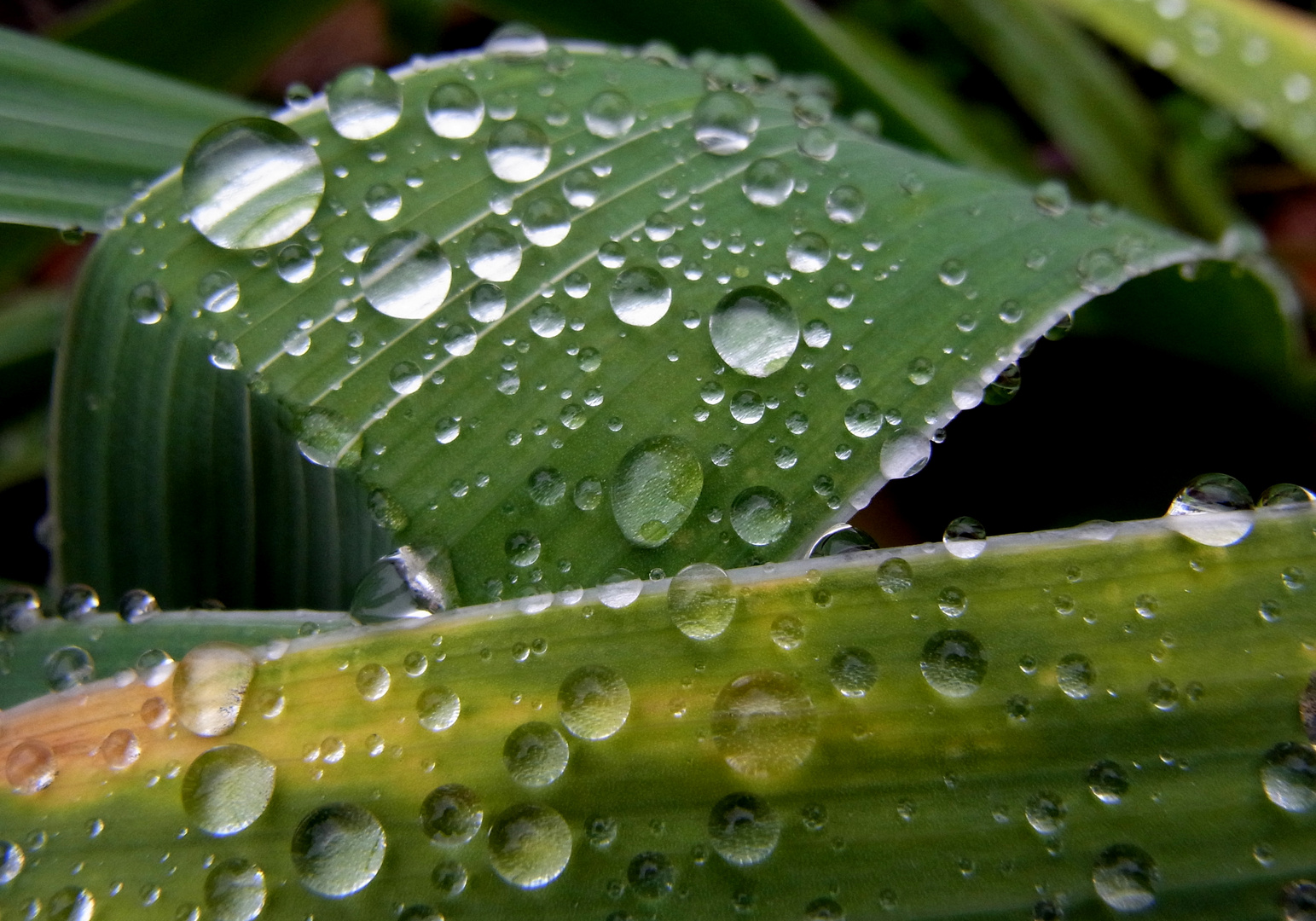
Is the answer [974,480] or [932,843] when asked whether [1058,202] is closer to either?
[974,480]

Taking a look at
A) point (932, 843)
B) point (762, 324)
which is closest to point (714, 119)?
point (762, 324)

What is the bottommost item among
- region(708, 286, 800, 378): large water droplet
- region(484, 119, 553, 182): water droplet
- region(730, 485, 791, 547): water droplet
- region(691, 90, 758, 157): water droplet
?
region(730, 485, 791, 547): water droplet

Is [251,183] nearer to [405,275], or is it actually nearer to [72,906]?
[405,275]

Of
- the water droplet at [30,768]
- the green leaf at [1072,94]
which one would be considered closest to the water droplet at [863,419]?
the water droplet at [30,768]


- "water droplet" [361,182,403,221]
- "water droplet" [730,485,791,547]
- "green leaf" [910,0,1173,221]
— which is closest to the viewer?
"water droplet" [730,485,791,547]

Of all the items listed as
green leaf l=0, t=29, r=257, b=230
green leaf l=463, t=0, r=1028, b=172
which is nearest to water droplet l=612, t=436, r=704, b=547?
green leaf l=0, t=29, r=257, b=230

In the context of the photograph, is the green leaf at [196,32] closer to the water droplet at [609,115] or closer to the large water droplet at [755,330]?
the water droplet at [609,115]

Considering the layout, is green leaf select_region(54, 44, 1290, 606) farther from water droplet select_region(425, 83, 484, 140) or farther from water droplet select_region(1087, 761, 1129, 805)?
water droplet select_region(1087, 761, 1129, 805)
